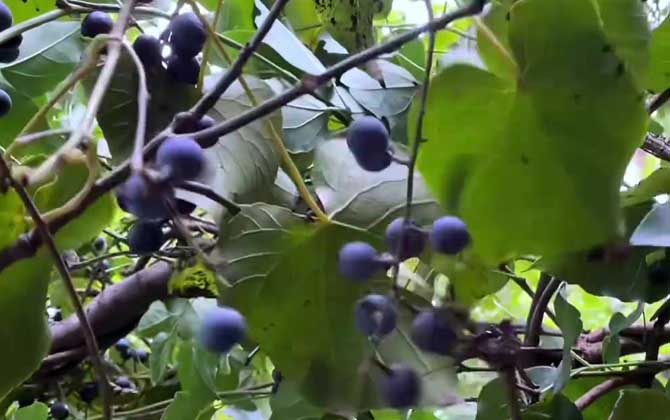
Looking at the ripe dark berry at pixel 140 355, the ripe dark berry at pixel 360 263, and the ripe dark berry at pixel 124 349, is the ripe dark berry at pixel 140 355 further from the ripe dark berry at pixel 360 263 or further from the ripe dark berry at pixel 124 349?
the ripe dark berry at pixel 360 263

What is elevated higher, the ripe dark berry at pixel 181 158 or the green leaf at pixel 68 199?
the ripe dark berry at pixel 181 158

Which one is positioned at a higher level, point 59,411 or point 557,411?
point 557,411

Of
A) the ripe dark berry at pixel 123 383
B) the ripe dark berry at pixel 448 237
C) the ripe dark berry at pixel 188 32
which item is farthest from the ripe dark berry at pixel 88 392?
the ripe dark berry at pixel 448 237

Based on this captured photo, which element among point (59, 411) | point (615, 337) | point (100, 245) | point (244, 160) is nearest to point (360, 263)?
point (244, 160)

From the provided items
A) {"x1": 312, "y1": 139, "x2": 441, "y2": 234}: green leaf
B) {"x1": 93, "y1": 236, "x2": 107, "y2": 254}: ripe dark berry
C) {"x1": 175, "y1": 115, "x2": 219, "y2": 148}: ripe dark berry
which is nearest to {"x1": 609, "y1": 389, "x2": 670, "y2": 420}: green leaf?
{"x1": 312, "y1": 139, "x2": 441, "y2": 234}: green leaf

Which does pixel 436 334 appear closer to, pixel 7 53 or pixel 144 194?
pixel 144 194

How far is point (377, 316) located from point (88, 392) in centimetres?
47

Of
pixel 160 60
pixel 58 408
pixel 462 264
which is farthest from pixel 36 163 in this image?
pixel 58 408

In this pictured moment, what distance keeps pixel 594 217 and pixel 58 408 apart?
→ 447mm

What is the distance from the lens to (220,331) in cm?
31

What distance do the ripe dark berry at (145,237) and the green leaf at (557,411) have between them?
198 millimetres

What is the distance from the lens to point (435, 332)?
0.32 meters

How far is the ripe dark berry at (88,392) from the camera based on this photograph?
726mm

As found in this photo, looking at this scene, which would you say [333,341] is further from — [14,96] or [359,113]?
[14,96]
